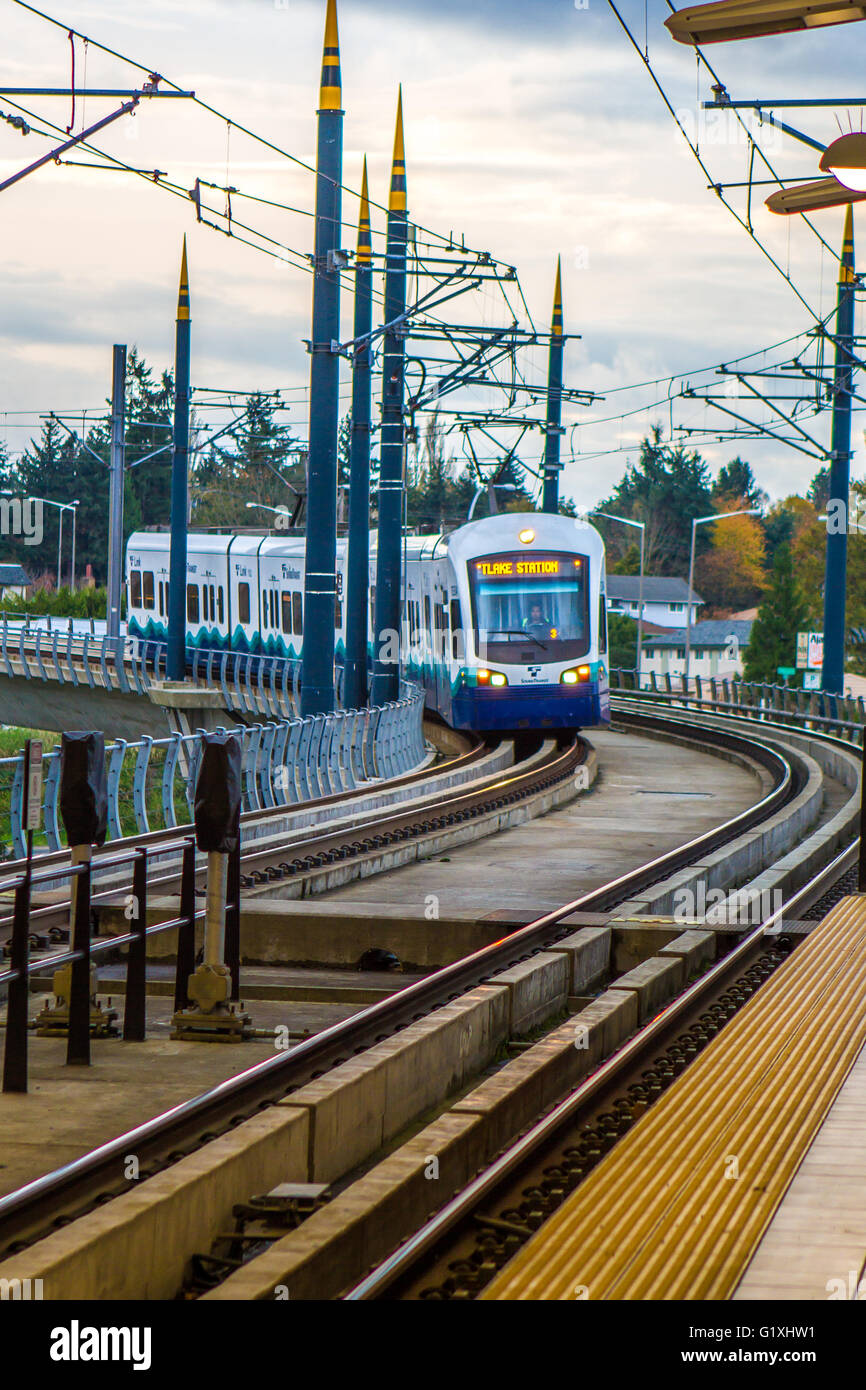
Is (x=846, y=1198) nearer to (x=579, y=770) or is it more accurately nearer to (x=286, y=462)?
(x=579, y=770)

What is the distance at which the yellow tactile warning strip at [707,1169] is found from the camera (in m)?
5.18

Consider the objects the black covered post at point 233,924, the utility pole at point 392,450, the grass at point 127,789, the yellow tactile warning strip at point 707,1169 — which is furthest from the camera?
the grass at point 127,789

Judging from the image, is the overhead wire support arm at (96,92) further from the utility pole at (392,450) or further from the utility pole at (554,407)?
the utility pole at (554,407)

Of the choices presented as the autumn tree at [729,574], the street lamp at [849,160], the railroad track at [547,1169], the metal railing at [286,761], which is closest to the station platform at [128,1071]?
the railroad track at [547,1169]

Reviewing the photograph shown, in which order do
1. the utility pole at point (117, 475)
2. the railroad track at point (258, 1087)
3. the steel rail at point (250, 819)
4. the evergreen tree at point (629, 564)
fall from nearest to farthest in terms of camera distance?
1. the railroad track at point (258, 1087)
2. the steel rail at point (250, 819)
3. the utility pole at point (117, 475)
4. the evergreen tree at point (629, 564)

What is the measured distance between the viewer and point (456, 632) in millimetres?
27031

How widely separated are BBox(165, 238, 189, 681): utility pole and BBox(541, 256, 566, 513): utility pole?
24.6ft

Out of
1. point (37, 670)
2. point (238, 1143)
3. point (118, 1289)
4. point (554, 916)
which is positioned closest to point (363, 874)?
point (554, 916)

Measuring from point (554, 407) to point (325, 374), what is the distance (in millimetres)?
18908

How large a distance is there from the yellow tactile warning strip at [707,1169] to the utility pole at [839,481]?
2270cm

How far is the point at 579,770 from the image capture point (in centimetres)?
2602

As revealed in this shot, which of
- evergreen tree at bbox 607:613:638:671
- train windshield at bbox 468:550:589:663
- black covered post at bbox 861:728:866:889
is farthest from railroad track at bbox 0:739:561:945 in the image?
evergreen tree at bbox 607:613:638:671

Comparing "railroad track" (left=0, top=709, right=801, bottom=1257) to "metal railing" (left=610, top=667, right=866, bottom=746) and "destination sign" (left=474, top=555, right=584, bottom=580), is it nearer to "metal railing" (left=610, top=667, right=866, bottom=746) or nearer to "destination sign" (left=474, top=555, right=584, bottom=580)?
"destination sign" (left=474, top=555, right=584, bottom=580)
